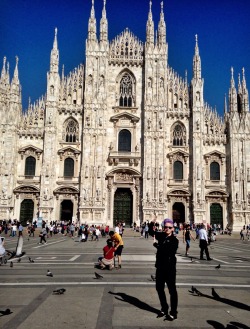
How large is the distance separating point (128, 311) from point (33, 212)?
33.4 metres

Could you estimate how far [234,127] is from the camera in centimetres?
3934

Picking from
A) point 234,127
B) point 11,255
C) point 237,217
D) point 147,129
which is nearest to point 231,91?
point 234,127

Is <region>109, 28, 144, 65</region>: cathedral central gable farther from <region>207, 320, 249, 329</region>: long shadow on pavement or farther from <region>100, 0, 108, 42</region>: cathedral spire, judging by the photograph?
<region>207, 320, 249, 329</region>: long shadow on pavement

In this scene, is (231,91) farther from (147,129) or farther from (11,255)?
(11,255)

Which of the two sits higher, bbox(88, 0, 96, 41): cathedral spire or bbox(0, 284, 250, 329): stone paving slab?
bbox(88, 0, 96, 41): cathedral spire

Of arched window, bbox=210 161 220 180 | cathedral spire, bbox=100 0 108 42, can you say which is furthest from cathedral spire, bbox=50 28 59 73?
arched window, bbox=210 161 220 180

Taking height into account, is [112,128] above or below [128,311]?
above

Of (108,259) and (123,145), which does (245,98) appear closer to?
(123,145)

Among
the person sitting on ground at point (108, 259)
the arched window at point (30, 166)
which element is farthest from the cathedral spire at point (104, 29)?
the person sitting on ground at point (108, 259)

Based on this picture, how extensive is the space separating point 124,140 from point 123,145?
601 millimetres

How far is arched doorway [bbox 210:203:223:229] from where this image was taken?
127ft

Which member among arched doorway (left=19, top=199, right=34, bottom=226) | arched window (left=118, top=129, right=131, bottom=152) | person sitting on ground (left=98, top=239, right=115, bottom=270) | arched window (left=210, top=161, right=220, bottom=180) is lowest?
person sitting on ground (left=98, top=239, right=115, bottom=270)

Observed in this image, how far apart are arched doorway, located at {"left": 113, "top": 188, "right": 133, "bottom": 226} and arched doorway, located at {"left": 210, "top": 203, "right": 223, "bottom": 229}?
924 cm

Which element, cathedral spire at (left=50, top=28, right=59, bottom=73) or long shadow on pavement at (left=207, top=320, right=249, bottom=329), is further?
cathedral spire at (left=50, top=28, right=59, bottom=73)
